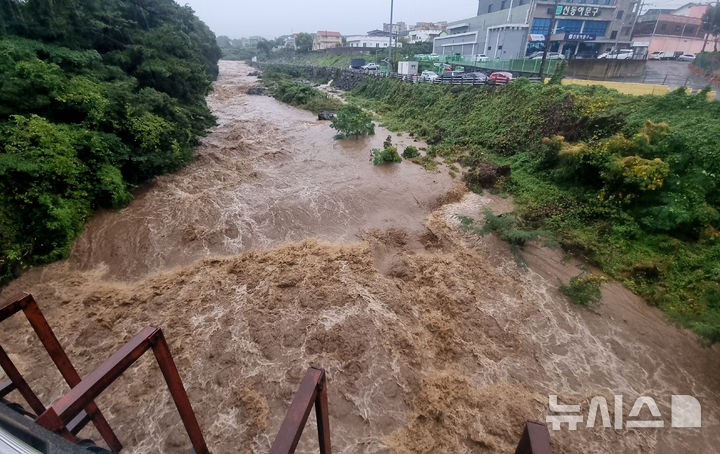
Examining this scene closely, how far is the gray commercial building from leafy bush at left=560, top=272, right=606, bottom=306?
39.5 metres

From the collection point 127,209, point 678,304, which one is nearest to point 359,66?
point 127,209

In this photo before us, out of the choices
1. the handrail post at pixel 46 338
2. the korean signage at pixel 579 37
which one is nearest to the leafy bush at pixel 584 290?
the handrail post at pixel 46 338

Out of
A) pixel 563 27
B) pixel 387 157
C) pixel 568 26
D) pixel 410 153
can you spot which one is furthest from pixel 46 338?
pixel 568 26

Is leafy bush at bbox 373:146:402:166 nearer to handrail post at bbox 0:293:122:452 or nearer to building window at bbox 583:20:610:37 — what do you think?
handrail post at bbox 0:293:122:452

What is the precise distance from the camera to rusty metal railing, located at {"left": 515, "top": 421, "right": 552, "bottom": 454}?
6.06 ft

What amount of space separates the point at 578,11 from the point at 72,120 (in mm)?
51412

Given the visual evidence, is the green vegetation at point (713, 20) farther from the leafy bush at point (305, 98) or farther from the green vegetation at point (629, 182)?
the leafy bush at point (305, 98)

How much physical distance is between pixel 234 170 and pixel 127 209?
4860 millimetres

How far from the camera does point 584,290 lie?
810 cm

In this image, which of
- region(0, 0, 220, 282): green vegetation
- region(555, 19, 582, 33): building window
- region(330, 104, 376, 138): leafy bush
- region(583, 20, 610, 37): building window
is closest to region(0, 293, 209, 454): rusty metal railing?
region(0, 0, 220, 282): green vegetation

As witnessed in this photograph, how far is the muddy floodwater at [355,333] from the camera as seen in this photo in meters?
5.71

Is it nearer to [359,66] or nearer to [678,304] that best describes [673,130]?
[678,304]

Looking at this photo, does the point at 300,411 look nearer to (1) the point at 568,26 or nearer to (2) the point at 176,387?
(2) the point at 176,387

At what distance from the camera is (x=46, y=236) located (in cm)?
911
